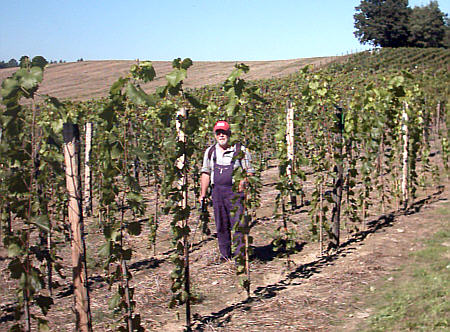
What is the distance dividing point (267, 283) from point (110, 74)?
46235 millimetres

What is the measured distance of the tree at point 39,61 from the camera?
2922 millimetres

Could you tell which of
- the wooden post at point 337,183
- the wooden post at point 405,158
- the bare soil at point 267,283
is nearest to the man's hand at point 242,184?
the bare soil at point 267,283

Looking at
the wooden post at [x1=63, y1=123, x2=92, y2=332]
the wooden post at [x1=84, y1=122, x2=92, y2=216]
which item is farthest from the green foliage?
the wooden post at [x1=63, y1=123, x2=92, y2=332]

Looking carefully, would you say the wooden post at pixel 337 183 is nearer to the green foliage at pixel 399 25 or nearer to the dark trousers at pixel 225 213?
the dark trousers at pixel 225 213

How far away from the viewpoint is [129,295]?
3.86m

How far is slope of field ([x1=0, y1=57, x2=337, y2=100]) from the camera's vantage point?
136ft

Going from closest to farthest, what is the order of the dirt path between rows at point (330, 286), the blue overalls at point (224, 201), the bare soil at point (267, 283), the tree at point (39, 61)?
the tree at point (39, 61) → the dirt path between rows at point (330, 286) → the bare soil at point (267, 283) → the blue overalls at point (224, 201)

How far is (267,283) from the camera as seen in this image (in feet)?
18.9

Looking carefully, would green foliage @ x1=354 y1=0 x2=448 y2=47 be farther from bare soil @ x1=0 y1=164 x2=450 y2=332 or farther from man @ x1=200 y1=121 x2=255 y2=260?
man @ x1=200 y1=121 x2=255 y2=260

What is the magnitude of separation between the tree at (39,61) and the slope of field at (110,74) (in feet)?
117

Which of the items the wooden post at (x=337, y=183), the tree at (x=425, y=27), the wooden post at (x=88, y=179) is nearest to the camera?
the wooden post at (x=337, y=183)

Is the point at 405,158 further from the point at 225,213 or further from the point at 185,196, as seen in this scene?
the point at 185,196

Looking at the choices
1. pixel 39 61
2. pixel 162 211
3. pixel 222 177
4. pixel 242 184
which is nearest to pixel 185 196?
pixel 242 184

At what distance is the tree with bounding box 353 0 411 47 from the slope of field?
8818 millimetres
